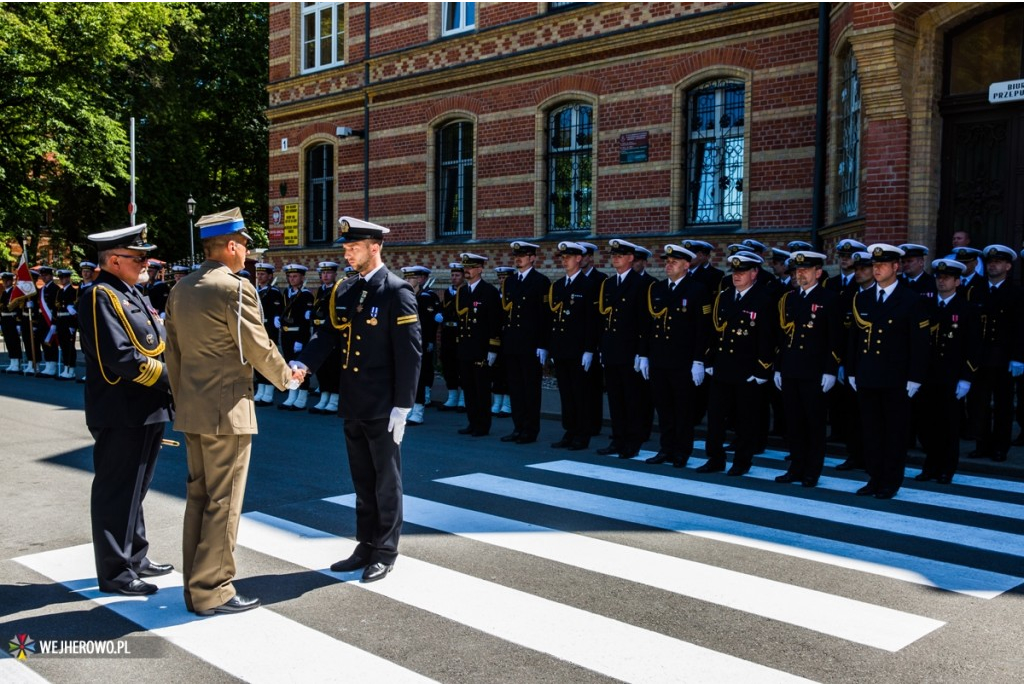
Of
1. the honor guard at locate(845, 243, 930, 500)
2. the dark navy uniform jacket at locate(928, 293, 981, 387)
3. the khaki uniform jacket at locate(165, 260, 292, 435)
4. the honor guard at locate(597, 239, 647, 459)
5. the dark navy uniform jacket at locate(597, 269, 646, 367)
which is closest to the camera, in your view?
the khaki uniform jacket at locate(165, 260, 292, 435)

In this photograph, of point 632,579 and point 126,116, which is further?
point 126,116

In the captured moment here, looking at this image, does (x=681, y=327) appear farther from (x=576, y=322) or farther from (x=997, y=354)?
(x=997, y=354)

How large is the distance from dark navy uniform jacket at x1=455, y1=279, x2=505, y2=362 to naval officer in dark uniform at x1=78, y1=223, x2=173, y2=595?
6.33 metres

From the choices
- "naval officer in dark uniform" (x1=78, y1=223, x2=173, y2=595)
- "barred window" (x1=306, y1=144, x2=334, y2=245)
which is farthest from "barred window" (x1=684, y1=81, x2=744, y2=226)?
"naval officer in dark uniform" (x1=78, y1=223, x2=173, y2=595)

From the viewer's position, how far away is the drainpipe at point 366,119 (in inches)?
854

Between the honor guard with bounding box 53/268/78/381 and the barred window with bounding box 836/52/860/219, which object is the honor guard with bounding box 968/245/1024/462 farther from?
the honor guard with bounding box 53/268/78/381

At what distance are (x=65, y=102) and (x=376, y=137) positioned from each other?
10.9 metres

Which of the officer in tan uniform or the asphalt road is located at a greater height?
the officer in tan uniform

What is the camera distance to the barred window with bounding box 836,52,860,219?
13180 mm

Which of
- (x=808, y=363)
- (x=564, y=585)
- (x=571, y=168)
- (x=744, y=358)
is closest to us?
(x=564, y=585)

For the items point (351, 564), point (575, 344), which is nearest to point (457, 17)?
point (575, 344)

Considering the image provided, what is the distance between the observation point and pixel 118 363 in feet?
17.5

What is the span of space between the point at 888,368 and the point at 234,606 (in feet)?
18.7

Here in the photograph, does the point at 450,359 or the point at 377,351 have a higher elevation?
the point at 377,351
